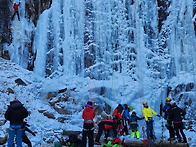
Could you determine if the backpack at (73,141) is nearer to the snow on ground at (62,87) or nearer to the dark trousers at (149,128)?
the dark trousers at (149,128)

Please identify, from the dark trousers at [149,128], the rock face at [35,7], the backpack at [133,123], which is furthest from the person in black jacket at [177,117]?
the rock face at [35,7]

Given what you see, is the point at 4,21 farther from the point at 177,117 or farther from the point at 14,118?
the point at 177,117

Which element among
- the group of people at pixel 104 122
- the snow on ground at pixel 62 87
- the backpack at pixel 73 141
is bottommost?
the backpack at pixel 73 141

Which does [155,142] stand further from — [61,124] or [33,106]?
[33,106]

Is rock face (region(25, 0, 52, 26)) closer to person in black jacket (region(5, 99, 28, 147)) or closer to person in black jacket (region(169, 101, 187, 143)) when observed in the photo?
person in black jacket (region(5, 99, 28, 147))

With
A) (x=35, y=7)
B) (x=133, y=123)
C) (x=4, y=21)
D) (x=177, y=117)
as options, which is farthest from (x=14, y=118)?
(x=35, y=7)

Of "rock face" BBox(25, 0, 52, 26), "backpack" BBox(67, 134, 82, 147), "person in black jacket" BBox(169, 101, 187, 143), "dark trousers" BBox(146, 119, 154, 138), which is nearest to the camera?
"backpack" BBox(67, 134, 82, 147)

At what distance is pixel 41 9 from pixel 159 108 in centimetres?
776

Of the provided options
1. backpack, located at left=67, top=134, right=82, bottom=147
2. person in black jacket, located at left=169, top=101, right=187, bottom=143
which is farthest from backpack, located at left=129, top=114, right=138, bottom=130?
backpack, located at left=67, top=134, right=82, bottom=147

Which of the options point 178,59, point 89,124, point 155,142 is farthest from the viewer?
point 178,59

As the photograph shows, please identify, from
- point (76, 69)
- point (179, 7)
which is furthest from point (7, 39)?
point (179, 7)

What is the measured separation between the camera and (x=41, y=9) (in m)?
13.2

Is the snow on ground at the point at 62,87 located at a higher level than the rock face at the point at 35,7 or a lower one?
lower

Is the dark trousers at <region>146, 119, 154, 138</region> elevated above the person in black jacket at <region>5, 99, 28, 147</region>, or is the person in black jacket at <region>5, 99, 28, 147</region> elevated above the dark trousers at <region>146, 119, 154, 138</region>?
the person in black jacket at <region>5, 99, 28, 147</region>
